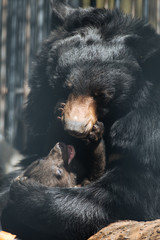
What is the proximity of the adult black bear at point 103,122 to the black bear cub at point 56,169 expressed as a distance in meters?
0.19

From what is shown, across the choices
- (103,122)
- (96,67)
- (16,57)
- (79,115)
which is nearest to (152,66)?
(96,67)

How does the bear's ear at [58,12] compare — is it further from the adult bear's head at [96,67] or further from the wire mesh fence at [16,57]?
the wire mesh fence at [16,57]

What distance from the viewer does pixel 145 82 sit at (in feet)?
13.8

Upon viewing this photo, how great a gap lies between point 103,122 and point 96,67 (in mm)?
499

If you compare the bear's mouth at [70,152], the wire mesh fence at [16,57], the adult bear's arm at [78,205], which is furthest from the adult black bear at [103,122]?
the wire mesh fence at [16,57]

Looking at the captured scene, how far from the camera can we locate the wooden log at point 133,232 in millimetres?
2771

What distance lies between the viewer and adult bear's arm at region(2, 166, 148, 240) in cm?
392

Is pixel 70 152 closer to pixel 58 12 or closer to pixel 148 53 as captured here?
pixel 148 53

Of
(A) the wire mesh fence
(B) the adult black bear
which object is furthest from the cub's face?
(A) the wire mesh fence

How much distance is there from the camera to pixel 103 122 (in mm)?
4270

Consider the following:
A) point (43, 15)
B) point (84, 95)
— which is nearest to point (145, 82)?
point (84, 95)

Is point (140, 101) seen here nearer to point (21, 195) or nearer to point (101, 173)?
point (101, 173)

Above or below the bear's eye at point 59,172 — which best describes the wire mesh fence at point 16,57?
above

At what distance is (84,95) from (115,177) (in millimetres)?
739
